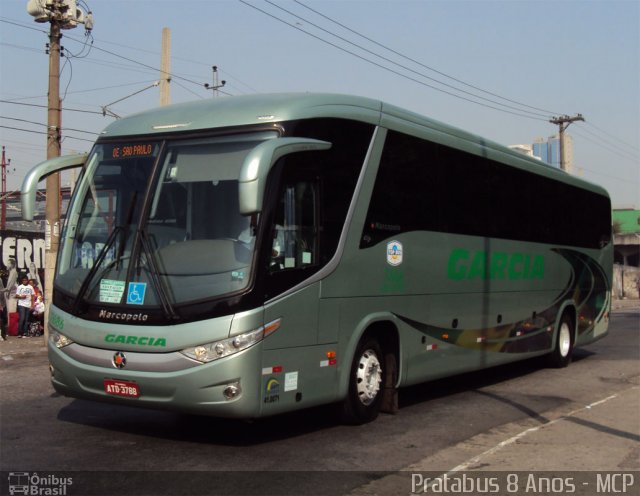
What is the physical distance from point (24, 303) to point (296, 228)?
13.5 m

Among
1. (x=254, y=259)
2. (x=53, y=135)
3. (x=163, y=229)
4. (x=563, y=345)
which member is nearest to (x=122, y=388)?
(x=163, y=229)

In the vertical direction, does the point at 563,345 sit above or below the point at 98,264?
below

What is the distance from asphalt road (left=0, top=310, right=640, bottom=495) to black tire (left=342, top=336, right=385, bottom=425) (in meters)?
0.18

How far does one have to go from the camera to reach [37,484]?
6180mm

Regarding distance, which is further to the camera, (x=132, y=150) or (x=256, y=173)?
(x=132, y=150)

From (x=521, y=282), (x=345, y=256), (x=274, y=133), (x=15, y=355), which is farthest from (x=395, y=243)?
(x=15, y=355)

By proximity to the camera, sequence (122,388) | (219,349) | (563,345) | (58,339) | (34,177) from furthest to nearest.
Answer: (563,345)
(34,177)
(58,339)
(122,388)
(219,349)

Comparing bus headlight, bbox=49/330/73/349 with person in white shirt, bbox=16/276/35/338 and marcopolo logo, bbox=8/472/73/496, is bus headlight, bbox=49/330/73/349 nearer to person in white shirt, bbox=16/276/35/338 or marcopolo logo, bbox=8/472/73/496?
marcopolo logo, bbox=8/472/73/496

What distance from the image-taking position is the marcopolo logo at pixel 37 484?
19.7 feet

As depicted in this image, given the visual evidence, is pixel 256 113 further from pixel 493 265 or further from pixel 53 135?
pixel 53 135

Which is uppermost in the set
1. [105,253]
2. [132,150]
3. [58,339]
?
[132,150]

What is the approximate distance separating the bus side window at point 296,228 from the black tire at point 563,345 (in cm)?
857

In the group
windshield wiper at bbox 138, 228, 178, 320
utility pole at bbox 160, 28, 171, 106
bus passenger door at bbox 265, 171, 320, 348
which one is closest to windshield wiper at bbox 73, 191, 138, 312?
windshield wiper at bbox 138, 228, 178, 320

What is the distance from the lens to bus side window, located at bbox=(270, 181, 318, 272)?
7504 millimetres
